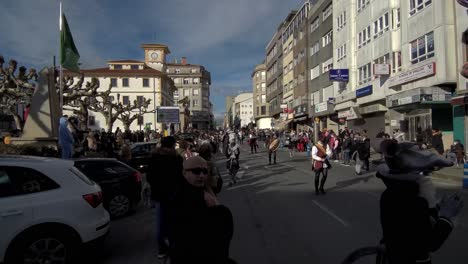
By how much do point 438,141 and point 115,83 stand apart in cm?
6516

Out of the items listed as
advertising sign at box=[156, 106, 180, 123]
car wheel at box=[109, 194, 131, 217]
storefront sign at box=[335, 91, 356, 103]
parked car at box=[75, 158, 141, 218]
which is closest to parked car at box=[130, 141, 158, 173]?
parked car at box=[75, 158, 141, 218]

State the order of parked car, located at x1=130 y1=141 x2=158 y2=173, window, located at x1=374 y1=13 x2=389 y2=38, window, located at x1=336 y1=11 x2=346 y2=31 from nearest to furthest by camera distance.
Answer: parked car, located at x1=130 y1=141 x2=158 y2=173 → window, located at x1=374 y1=13 x2=389 y2=38 → window, located at x1=336 y1=11 x2=346 y2=31

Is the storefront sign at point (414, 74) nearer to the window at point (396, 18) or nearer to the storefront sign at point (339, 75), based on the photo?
the window at point (396, 18)

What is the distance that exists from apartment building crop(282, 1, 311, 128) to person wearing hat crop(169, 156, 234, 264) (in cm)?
4643

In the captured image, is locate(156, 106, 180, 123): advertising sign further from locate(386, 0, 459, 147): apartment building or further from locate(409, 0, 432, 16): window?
locate(409, 0, 432, 16): window

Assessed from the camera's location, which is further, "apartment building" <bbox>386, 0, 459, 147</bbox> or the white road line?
"apartment building" <bbox>386, 0, 459, 147</bbox>

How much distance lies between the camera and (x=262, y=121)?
9244cm

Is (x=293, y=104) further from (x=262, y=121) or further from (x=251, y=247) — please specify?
(x=251, y=247)

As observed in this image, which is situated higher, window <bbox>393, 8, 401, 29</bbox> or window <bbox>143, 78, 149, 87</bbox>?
window <bbox>143, 78, 149, 87</bbox>

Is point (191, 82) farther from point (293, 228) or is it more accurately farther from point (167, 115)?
point (293, 228)

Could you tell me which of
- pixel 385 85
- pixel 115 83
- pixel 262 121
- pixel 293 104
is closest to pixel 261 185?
pixel 385 85

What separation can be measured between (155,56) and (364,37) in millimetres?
65193

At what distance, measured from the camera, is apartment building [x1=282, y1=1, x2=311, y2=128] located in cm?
4912

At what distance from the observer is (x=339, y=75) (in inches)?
1318
